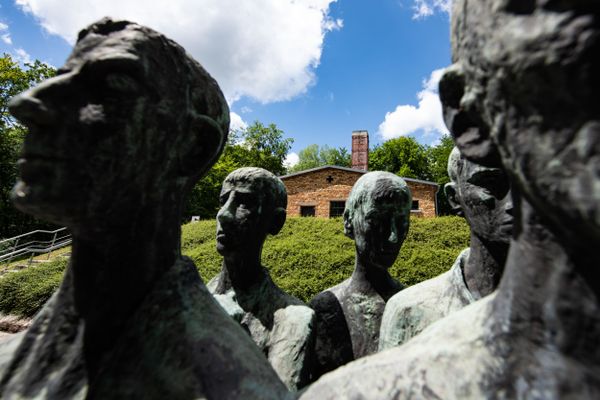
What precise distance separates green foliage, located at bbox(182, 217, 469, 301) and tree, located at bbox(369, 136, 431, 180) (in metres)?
23.9

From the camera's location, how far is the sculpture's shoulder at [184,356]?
1052 millimetres

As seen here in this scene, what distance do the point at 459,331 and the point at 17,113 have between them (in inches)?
55.0

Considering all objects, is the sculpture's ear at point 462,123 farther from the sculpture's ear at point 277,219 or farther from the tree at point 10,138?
the tree at point 10,138

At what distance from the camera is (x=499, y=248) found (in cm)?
199

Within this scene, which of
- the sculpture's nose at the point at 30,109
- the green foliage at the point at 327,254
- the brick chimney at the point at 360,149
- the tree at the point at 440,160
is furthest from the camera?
the tree at the point at 440,160

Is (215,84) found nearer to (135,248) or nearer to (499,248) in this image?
(135,248)

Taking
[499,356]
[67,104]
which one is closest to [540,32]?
[499,356]

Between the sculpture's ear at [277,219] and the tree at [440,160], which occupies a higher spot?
the tree at [440,160]

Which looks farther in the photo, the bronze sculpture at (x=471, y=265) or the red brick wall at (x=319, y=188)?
the red brick wall at (x=319, y=188)

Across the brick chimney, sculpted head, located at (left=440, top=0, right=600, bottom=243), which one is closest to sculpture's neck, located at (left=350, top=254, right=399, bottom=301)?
sculpted head, located at (left=440, top=0, right=600, bottom=243)

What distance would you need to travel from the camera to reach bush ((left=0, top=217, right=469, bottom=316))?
842cm

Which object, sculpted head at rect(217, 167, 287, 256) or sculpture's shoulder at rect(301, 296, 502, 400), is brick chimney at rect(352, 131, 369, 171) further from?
sculpture's shoulder at rect(301, 296, 502, 400)

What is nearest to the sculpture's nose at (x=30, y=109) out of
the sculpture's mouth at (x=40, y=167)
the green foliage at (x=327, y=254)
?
the sculpture's mouth at (x=40, y=167)

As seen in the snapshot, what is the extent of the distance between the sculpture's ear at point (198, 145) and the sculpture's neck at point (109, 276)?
0.25m
